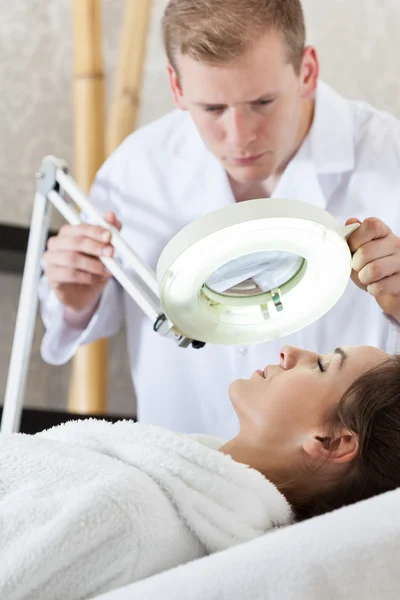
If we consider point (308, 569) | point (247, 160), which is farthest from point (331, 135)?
point (308, 569)

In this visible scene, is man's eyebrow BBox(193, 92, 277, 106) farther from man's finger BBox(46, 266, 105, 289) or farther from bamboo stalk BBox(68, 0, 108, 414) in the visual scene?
bamboo stalk BBox(68, 0, 108, 414)

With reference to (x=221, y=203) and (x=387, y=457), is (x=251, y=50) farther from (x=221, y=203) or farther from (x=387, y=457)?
(x=387, y=457)

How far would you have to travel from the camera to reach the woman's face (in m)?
0.97

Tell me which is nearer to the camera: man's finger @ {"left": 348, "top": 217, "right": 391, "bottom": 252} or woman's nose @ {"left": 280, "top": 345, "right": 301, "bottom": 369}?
man's finger @ {"left": 348, "top": 217, "right": 391, "bottom": 252}

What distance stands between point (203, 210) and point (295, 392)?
58cm

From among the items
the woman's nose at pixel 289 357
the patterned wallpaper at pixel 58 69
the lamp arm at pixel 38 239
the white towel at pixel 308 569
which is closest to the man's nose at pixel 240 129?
the lamp arm at pixel 38 239

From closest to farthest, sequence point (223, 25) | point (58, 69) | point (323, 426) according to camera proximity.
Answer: point (323, 426)
point (223, 25)
point (58, 69)

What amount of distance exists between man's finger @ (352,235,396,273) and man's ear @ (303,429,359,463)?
0.20 m

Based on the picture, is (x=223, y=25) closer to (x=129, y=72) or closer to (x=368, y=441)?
(x=368, y=441)

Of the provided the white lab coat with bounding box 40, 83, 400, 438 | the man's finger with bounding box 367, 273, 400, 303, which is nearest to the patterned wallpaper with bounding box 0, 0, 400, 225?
the white lab coat with bounding box 40, 83, 400, 438

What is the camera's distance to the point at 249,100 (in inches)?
45.7

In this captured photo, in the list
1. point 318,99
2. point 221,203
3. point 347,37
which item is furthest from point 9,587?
point 347,37

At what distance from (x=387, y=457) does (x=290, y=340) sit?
20.6 inches

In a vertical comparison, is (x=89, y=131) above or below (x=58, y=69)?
below
